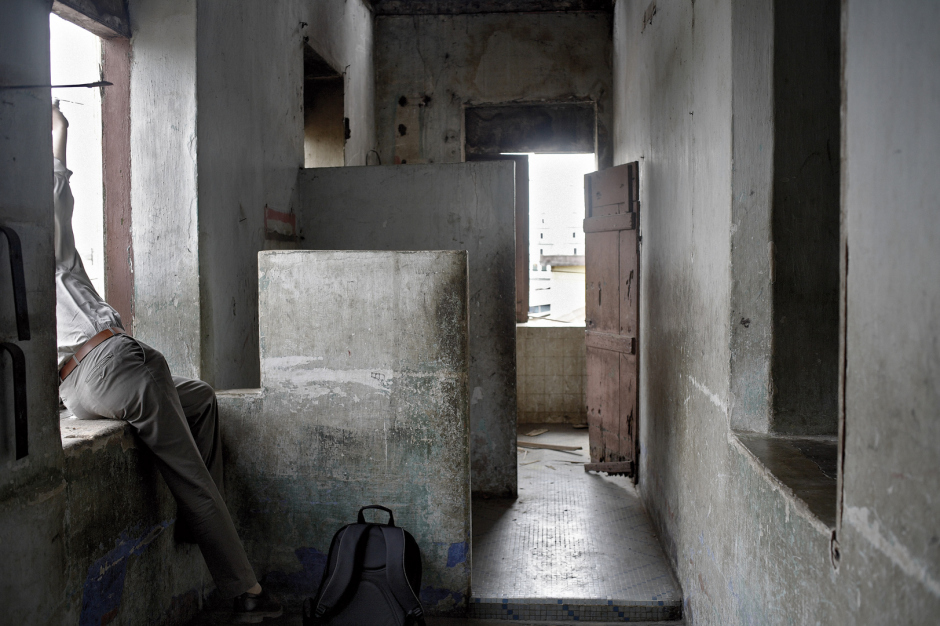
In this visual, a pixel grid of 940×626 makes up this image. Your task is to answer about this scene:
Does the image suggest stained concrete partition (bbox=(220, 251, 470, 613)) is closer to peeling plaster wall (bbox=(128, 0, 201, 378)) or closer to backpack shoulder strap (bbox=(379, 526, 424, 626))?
backpack shoulder strap (bbox=(379, 526, 424, 626))

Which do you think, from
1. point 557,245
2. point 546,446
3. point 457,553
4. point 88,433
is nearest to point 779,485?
point 457,553

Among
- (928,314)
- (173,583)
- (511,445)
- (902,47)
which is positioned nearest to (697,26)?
(902,47)

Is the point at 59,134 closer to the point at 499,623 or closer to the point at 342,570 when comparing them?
the point at 342,570

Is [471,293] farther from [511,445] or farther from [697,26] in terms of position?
[697,26]

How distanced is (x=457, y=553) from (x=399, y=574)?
41 cm

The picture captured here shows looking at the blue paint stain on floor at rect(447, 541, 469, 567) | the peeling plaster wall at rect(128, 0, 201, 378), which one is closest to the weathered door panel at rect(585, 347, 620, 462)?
the blue paint stain on floor at rect(447, 541, 469, 567)

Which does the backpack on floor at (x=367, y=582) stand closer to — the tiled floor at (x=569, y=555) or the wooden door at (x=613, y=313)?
the tiled floor at (x=569, y=555)

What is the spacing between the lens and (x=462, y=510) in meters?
2.85

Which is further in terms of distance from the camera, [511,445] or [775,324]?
[511,445]

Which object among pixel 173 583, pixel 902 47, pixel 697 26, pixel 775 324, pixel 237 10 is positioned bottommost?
pixel 173 583

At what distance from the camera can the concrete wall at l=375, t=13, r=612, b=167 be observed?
6.07 metres

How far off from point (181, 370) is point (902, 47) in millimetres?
2882

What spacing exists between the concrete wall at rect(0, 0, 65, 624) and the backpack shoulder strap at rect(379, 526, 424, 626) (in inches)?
42.7

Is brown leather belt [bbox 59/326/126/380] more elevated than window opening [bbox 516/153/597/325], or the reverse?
window opening [bbox 516/153/597/325]
